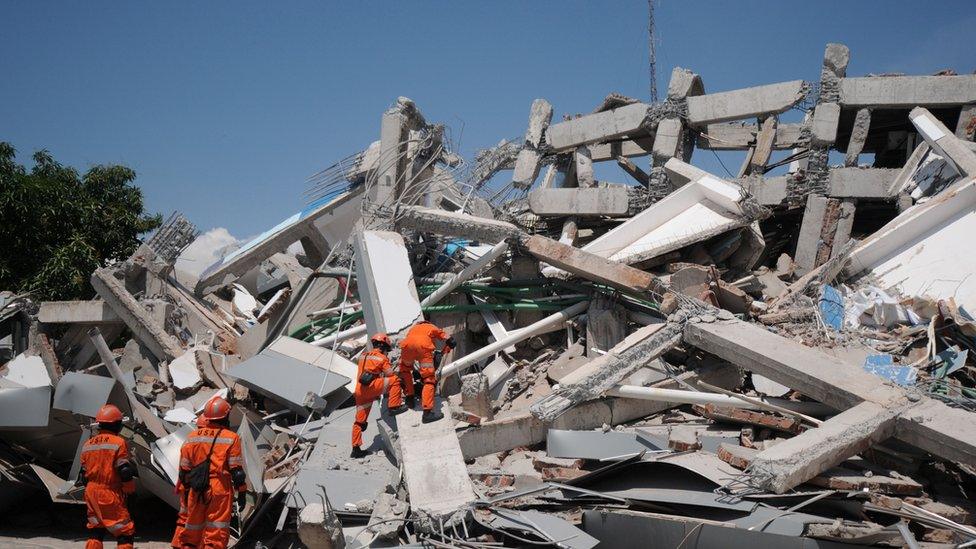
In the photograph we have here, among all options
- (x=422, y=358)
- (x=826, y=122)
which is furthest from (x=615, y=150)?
(x=422, y=358)

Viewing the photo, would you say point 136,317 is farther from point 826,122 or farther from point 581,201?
point 826,122

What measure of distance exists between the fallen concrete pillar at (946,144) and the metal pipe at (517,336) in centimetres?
503

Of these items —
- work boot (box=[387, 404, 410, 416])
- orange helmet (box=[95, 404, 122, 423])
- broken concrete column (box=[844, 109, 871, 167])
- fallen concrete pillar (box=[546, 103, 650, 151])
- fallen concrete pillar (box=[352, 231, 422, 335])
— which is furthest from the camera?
fallen concrete pillar (box=[546, 103, 650, 151])

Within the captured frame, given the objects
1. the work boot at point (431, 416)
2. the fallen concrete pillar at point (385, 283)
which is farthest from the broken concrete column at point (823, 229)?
the work boot at point (431, 416)

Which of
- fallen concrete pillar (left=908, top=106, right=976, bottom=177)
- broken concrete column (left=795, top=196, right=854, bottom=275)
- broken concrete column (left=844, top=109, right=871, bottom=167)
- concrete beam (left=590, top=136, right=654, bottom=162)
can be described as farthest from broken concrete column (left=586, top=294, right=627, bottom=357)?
concrete beam (left=590, top=136, right=654, bottom=162)

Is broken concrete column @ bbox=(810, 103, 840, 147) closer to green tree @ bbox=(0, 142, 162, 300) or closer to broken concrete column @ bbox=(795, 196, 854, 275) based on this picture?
broken concrete column @ bbox=(795, 196, 854, 275)

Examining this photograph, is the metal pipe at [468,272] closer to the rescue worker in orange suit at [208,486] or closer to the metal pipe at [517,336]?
the metal pipe at [517,336]

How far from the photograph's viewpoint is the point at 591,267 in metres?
8.71

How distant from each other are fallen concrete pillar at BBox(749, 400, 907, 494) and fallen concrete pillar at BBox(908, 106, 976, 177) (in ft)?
15.9

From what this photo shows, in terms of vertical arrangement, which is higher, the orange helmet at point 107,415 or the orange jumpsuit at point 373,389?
the orange jumpsuit at point 373,389

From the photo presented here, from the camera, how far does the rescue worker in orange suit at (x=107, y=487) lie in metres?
5.45

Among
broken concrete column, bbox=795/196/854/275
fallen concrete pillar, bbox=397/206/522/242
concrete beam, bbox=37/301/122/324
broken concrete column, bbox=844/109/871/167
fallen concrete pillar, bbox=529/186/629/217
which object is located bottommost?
concrete beam, bbox=37/301/122/324

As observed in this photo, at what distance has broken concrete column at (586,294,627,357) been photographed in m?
8.61

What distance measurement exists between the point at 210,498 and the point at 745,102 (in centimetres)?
965
